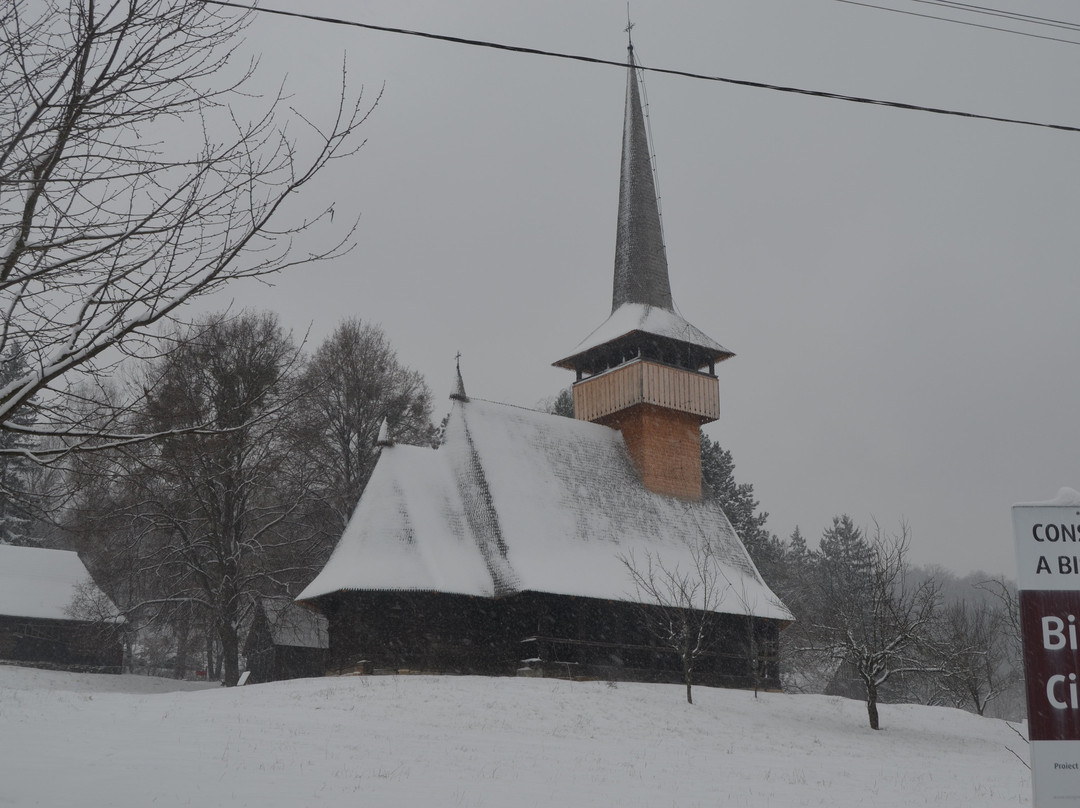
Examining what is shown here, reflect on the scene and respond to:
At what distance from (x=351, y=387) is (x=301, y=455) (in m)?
3.77

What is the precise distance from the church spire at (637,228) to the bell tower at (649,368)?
33 mm

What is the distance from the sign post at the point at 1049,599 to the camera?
4.89 m

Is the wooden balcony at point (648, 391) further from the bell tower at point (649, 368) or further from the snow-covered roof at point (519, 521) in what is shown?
the snow-covered roof at point (519, 521)

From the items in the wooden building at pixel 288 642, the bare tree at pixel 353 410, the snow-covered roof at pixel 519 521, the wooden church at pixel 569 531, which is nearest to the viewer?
the wooden church at pixel 569 531

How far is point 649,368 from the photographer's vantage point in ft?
99.8

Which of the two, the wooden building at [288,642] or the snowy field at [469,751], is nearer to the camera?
the snowy field at [469,751]

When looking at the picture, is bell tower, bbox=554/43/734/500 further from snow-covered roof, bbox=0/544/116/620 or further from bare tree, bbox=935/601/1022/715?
snow-covered roof, bbox=0/544/116/620

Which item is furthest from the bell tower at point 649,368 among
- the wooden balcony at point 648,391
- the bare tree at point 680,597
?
the bare tree at point 680,597

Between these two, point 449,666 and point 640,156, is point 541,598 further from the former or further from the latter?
point 640,156

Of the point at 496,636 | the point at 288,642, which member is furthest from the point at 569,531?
the point at 288,642

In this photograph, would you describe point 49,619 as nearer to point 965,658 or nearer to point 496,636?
point 496,636

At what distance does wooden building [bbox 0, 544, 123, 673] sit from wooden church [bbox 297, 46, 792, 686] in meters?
16.2

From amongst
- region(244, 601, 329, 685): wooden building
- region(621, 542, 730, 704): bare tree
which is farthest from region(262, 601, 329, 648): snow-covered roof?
region(621, 542, 730, 704): bare tree

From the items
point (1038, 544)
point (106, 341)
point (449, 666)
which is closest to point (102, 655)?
point (449, 666)
